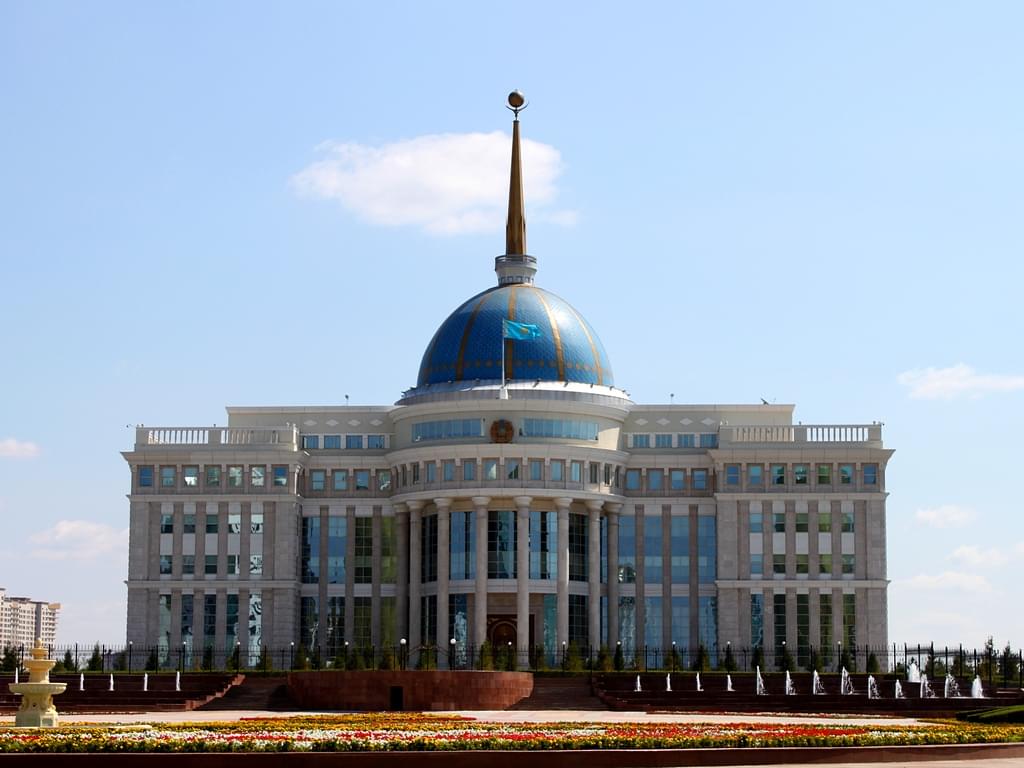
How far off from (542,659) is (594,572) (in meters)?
8.42

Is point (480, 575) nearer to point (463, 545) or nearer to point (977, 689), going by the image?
point (463, 545)

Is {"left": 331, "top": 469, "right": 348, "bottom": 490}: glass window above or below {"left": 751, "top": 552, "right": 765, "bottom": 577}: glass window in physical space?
above

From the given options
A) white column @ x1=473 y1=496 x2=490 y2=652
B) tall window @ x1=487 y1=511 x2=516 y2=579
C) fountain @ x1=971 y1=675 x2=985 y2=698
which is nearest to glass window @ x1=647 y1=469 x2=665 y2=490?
tall window @ x1=487 y1=511 x2=516 y2=579

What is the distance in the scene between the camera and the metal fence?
72375 millimetres

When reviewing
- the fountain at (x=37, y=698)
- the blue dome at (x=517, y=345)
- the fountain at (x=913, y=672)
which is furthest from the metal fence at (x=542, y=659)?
the fountain at (x=37, y=698)

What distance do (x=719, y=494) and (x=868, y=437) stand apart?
7.81 metres

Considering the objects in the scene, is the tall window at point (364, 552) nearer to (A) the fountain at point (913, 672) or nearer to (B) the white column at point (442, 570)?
(B) the white column at point (442, 570)

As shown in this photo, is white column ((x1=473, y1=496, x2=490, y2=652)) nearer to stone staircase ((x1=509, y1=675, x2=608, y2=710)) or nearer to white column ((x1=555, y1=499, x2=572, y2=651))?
white column ((x1=555, y1=499, x2=572, y2=651))

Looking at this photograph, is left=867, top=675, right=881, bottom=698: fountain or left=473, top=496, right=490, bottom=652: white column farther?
left=473, top=496, right=490, bottom=652: white column

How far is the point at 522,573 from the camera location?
80500 millimetres

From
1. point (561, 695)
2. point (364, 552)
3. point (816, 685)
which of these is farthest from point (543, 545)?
point (816, 685)

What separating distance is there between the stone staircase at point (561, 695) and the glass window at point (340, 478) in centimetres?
2159

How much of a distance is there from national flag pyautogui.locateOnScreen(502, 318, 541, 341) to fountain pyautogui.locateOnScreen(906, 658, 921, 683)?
23.8m

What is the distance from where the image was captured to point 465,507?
82688mm
